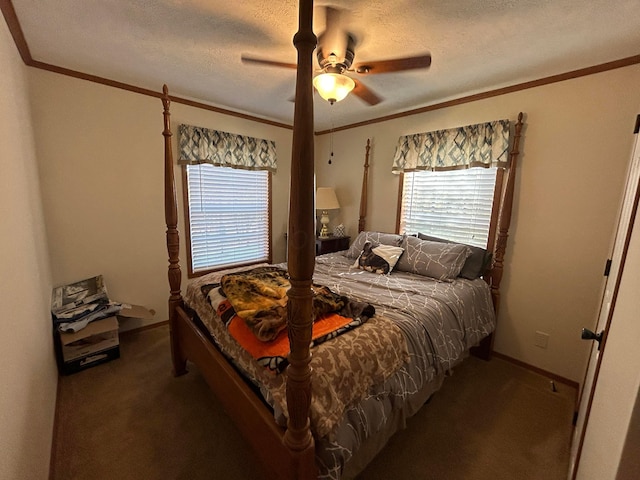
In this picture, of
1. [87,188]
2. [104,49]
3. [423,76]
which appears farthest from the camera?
[87,188]

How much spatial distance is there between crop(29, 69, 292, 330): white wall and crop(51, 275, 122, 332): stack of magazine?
9cm

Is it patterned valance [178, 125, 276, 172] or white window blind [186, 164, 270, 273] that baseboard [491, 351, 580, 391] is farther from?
patterned valance [178, 125, 276, 172]

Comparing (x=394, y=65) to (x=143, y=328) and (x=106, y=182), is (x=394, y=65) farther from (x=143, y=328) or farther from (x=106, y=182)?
(x=143, y=328)

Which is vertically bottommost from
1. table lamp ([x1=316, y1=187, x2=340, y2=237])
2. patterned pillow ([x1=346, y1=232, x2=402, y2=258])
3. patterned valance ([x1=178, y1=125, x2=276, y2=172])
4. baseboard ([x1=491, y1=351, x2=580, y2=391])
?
baseboard ([x1=491, y1=351, x2=580, y2=391])

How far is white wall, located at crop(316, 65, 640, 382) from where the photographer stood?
1.91 meters

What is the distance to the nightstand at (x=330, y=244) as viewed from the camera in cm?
347

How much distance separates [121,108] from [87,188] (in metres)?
0.78

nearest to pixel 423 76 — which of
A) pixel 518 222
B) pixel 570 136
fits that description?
pixel 570 136

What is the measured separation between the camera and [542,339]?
2270 mm

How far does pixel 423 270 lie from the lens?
95.4 inches

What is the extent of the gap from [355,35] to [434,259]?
1.79 meters

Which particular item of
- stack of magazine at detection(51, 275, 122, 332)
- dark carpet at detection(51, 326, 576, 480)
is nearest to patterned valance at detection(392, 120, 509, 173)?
dark carpet at detection(51, 326, 576, 480)

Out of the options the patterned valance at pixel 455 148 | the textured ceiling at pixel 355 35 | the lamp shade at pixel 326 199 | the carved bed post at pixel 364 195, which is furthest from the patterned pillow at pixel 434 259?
the textured ceiling at pixel 355 35

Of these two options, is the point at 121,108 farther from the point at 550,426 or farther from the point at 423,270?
the point at 550,426
